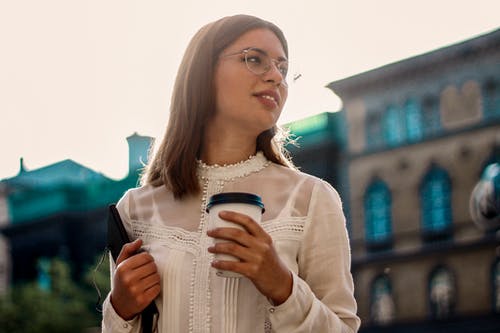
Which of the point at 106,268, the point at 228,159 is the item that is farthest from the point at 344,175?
the point at 228,159

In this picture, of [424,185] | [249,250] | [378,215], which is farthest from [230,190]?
[378,215]

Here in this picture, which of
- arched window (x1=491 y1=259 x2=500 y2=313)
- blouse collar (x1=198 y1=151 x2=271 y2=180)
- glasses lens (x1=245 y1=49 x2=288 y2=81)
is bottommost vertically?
blouse collar (x1=198 y1=151 x2=271 y2=180)

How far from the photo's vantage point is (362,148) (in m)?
35.6

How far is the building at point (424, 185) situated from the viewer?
107ft

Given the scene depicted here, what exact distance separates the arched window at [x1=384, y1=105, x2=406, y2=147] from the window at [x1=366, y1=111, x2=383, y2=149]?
0.26 metres

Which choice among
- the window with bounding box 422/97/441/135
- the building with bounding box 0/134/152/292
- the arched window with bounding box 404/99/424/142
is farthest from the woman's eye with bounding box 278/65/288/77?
the building with bounding box 0/134/152/292

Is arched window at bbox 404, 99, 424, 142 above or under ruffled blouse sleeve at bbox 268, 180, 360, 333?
above

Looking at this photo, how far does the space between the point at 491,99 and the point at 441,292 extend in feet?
19.9

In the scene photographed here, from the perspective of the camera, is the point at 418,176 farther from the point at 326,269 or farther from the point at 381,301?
the point at 326,269

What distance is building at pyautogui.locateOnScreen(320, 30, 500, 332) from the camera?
107ft

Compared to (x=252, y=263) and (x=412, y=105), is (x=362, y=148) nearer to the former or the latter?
(x=412, y=105)

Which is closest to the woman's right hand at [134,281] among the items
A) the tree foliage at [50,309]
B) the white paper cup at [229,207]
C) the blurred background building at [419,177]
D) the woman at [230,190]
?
the woman at [230,190]

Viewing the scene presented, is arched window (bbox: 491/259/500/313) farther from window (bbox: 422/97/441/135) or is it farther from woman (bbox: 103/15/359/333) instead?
woman (bbox: 103/15/359/333)

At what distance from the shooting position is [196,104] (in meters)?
2.88
